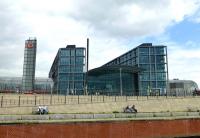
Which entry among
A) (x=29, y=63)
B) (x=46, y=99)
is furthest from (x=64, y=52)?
(x=46, y=99)

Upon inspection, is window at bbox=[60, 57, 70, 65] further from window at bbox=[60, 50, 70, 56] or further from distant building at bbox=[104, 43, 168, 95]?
distant building at bbox=[104, 43, 168, 95]

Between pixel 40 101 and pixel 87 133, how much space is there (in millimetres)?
14172

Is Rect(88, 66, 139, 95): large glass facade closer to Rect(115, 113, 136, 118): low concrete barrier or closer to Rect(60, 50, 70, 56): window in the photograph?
Rect(60, 50, 70, 56): window

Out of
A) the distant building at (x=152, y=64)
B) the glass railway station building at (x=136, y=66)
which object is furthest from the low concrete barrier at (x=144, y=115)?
the distant building at (x=152, y=64)

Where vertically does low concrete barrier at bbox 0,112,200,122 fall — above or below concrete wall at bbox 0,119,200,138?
above

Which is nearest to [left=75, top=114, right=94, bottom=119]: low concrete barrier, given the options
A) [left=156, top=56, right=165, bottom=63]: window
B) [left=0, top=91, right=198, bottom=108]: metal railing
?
[left=0, top=91, right=198, bottom=108]: metal railing

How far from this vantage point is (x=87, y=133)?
29.8 meters

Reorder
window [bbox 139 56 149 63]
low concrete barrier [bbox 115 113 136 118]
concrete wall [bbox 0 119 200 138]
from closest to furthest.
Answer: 1. concrete wall [bbox 0 119 200 138]
2. low concrete barrier [bbox 115 113 136 118]
3. window [bbox 139 56 149 63]

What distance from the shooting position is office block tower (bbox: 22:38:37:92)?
115 metres

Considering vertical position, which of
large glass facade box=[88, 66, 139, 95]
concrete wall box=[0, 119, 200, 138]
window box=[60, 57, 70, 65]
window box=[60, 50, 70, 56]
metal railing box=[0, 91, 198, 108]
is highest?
window box=[60, 50, 70, 56]

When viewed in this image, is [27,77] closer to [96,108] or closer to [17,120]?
[96,108]

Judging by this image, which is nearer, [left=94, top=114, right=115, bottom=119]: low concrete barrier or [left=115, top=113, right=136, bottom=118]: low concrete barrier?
[left=94, top=114, right=115, bottom=119]: low concrete barrier

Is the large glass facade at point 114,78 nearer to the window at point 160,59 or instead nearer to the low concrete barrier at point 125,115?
the window at point 160,59

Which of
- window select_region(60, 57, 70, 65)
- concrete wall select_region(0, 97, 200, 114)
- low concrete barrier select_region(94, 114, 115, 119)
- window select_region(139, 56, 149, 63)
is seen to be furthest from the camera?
window select_region(139, 56, 149, 63)
